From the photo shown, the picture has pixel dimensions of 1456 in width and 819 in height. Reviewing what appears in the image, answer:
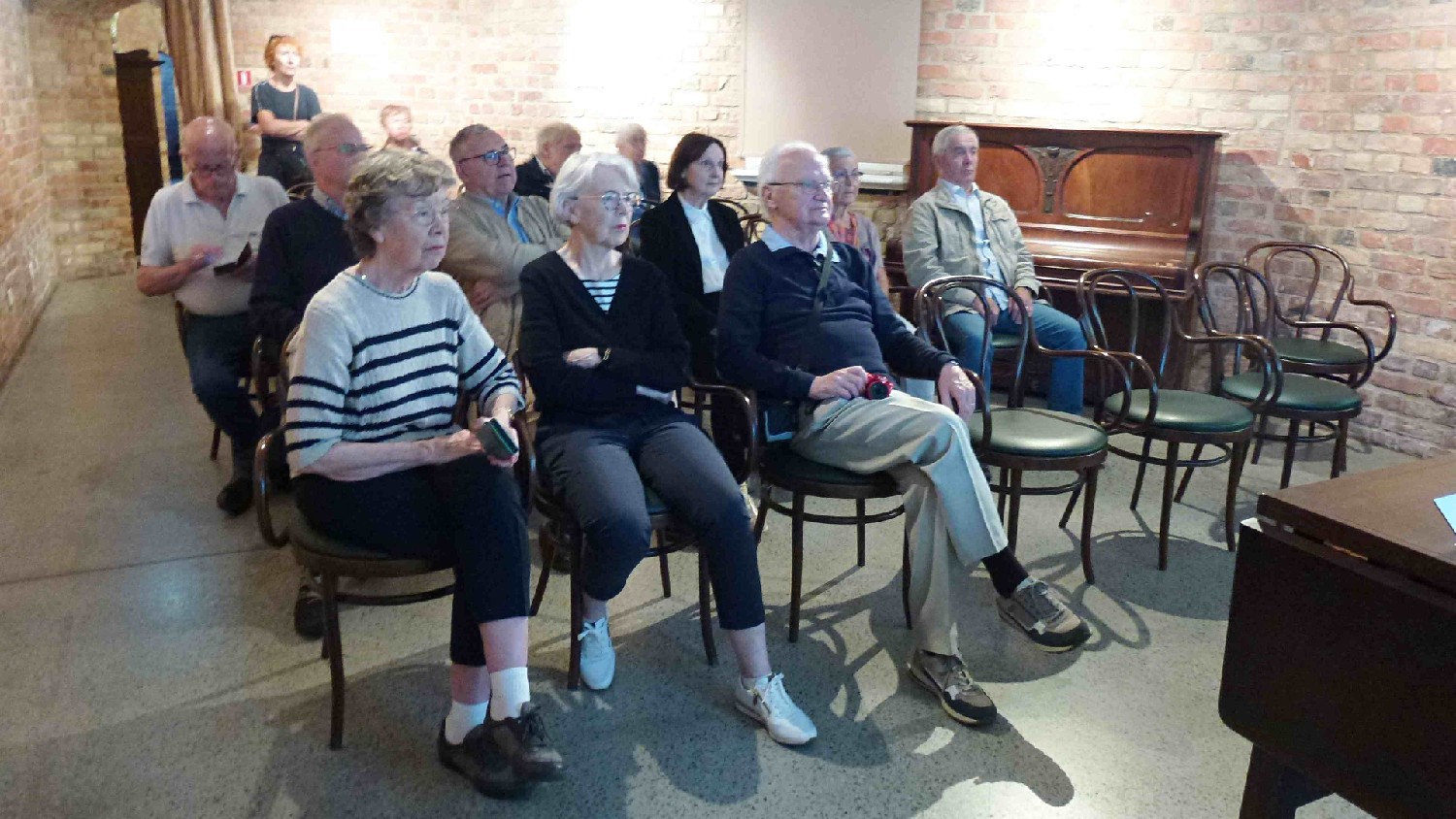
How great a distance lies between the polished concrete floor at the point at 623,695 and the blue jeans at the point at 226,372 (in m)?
0.25

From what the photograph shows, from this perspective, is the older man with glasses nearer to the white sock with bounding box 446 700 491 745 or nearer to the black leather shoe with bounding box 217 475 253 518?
the black leather shoe with bounding box 217 475 253 518

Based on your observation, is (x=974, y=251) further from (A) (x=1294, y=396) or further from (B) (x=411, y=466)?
(B) (x=411, y=466)

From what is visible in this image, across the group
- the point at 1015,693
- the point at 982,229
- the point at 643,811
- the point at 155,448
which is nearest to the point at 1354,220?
the point at 982,229

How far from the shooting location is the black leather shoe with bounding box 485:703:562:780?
6.32 feet

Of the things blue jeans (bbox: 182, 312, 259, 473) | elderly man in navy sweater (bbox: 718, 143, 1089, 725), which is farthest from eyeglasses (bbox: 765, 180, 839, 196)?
blue jeans (bbox: 182, 312, 259, 473)

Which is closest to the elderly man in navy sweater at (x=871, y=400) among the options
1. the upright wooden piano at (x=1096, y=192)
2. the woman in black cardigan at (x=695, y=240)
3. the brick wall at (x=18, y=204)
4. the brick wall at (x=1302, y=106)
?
the woman in black cardigan at (x=695, y=240)

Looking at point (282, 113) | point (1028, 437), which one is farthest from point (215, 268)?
point (282, 113)

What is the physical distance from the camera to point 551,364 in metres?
2.29

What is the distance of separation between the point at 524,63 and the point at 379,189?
4.71 meters

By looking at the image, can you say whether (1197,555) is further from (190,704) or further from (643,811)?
(190,704)

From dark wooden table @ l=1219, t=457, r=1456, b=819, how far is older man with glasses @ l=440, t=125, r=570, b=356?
2149 millimetres

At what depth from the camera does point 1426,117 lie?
4.12 metres

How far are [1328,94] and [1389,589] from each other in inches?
152

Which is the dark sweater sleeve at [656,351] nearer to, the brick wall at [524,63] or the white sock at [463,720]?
the white sock at [463,720]
